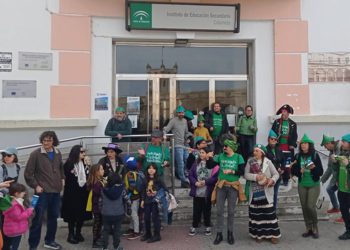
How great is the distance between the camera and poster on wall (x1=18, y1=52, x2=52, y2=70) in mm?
8797

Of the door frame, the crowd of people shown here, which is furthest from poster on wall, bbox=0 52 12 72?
the crowd of people

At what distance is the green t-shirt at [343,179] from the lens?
6141mm

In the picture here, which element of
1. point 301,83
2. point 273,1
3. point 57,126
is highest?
point 273,1

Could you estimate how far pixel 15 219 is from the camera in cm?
468

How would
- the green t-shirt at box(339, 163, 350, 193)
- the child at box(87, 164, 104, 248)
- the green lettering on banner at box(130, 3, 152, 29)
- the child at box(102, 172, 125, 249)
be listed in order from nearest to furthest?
the child at box(102, 172, 125, 249) < the child at box(87, 164, 104, 248) < the green t-shirt at box(339, 163, 350, 193) < the green lettering on banner at box(130, 3, 152, 29)

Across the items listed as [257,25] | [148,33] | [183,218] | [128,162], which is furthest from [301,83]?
[128,162]

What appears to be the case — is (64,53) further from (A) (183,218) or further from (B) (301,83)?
(B) (301,83)

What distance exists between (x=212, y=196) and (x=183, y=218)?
1.15 meters

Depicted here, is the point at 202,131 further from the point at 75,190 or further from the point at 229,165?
the point at 75,190

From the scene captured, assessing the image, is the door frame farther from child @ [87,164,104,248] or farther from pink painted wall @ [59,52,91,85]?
child @ [87,164,104,248]

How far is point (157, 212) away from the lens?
6.12 meters

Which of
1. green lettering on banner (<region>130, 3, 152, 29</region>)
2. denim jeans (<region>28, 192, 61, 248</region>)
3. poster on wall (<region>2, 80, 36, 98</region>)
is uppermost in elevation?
green lettering on banner (<region>130, 3, 152, 29</region>)

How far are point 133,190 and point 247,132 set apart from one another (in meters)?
3.67

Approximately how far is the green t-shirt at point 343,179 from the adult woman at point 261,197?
1.04 metres
